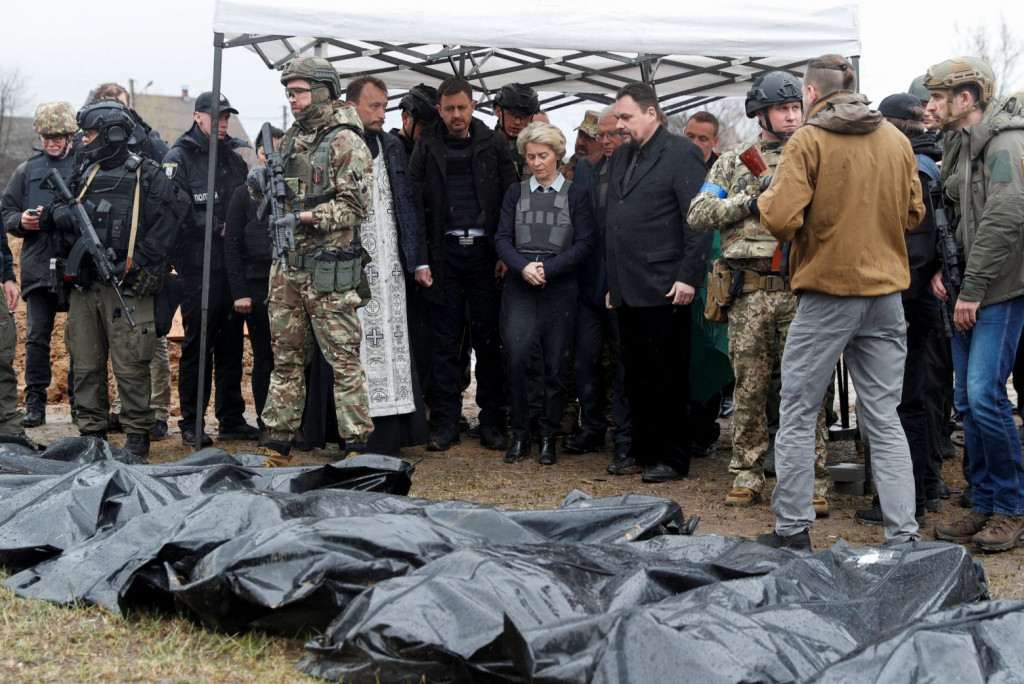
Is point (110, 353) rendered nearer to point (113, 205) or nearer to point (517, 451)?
point (113, 205)

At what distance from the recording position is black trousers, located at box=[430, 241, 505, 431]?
7.72m

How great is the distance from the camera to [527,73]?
32.9 feet

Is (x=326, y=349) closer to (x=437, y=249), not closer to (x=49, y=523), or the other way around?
(x=437, y=249)

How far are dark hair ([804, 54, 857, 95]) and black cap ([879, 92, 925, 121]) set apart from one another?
966mm

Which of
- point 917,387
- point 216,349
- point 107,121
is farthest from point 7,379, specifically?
point 917,387

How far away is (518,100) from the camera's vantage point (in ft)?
27.3

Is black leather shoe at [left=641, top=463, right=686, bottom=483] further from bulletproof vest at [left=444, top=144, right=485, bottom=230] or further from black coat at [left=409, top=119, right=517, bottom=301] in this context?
bulletproof vest at [left=444, top=144, right=485, bottom=230]

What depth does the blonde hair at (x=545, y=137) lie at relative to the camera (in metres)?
7.23

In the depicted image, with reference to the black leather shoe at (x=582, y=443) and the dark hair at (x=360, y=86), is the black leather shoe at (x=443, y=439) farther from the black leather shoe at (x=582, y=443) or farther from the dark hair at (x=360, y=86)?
the dark hair at (x=360, y=86)

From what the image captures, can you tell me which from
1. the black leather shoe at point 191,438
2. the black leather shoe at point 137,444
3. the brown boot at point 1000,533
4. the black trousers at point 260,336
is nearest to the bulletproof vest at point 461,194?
the black trousers at point 260,336

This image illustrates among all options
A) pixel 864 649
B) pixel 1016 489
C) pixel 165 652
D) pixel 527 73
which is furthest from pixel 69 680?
pixel 527 73

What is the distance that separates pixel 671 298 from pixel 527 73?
157 inches

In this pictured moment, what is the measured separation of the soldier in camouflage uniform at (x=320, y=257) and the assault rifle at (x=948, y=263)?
311 centimetres

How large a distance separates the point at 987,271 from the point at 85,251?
16.7 ft
